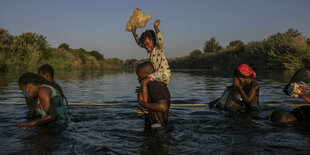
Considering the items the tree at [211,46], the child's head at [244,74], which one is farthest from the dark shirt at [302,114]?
the tree at [211,46]

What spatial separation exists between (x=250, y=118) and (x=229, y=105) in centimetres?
83

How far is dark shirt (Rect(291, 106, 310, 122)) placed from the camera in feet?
14.7

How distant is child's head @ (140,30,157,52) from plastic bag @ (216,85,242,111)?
2.33m

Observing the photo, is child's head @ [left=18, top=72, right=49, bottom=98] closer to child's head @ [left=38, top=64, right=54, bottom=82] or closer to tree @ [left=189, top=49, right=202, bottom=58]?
child's head @ [left=38, top=64, right=54, bottom=82]

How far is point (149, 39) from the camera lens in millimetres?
4887

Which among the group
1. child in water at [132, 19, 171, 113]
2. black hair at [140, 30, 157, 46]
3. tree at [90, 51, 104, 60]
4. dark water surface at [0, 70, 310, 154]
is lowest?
dark water surface at [0, 70, 310, 154]

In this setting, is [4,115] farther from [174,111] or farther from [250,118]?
[250,118]

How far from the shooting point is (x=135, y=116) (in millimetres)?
5629

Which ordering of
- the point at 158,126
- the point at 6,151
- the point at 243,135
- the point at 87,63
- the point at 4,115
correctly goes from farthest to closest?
the point at 87,63 < the point at 4,115 < the point at 158,126 < the point at 243,135 < the point at 6,151

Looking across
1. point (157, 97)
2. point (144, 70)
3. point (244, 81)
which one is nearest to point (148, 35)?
point (144, 70)

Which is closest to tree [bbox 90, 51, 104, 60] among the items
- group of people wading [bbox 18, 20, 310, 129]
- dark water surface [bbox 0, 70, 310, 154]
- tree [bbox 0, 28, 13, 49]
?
tree [bbox 0, 28, 13, 49]

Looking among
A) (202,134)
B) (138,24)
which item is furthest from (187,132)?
(138,24)

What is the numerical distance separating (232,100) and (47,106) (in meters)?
4.06

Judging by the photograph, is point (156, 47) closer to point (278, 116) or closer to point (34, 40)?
point (278, 116)
